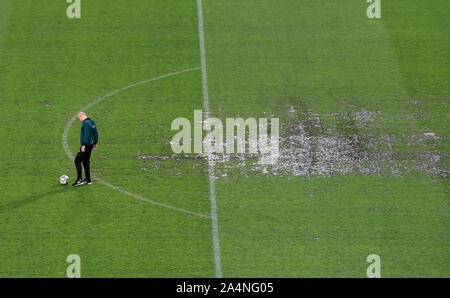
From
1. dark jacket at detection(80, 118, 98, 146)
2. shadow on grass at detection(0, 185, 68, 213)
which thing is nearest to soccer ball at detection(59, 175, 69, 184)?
shadow on grass at detection(0, 185, 68, 213)

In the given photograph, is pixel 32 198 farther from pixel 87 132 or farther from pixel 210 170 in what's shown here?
pixel 210 170

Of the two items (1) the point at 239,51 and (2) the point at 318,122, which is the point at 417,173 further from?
(1) the point at 239,51

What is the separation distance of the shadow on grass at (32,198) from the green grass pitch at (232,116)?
8cm

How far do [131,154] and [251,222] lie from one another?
3.58m

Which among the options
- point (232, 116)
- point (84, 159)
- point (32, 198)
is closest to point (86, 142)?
point (84, 159)

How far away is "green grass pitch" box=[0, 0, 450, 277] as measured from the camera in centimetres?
1609

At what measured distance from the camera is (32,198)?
17422 millimetres

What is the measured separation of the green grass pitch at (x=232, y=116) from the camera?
16.1 m

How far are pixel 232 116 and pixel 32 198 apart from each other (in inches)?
212

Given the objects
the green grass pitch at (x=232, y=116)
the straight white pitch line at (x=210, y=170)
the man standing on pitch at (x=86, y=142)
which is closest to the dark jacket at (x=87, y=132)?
the man standing on pitch at (x=86, y=142)

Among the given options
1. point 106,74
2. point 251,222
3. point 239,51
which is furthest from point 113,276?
point 239,51

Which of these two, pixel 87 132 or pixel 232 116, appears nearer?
pixel 87 132

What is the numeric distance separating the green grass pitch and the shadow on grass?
8 centimetres

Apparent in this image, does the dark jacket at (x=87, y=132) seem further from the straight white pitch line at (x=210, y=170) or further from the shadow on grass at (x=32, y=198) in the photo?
the straight white pitch line at (x=210, y=170)
